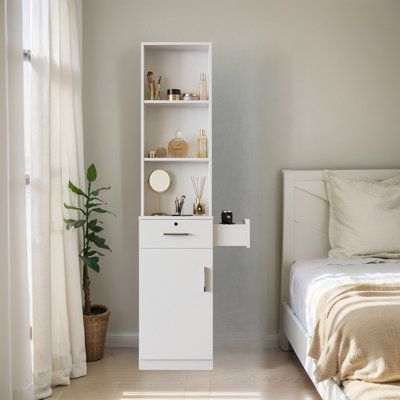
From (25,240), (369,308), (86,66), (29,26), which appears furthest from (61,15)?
(369,308)

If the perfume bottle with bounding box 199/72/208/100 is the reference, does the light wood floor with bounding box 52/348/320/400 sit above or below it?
below

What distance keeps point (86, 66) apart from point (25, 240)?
63.7 inches

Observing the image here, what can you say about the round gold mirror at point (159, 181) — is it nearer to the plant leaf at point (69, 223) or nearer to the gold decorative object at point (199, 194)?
the gold decorative object at point (199, 194)

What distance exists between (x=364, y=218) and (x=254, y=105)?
103 cm

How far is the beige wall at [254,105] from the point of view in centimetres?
386

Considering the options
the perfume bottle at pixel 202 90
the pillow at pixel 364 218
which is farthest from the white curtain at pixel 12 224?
the pillow at pixel 364 218

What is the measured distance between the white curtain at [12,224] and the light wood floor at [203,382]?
1.62 feet

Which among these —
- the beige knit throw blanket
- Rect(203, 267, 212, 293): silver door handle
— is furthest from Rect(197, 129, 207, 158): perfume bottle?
the beige knit throw blanket

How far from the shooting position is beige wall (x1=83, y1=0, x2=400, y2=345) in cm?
386

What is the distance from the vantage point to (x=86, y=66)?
12.7 feet

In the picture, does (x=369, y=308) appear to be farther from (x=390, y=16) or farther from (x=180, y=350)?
(x=390, y=16)

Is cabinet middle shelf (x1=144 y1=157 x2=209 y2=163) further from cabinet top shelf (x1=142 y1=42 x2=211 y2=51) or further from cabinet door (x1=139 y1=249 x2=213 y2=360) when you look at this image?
cabinet top shelf (x1=142 y1=42 x2=211 y2=51)

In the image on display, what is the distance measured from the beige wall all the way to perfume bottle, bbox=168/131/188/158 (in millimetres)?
338

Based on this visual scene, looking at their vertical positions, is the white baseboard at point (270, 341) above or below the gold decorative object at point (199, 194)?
below
